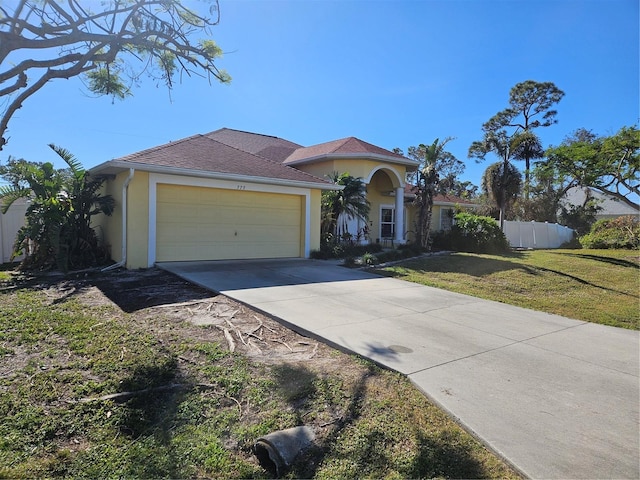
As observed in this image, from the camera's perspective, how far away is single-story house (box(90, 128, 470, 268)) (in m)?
10.4

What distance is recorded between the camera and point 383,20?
31.6 ft

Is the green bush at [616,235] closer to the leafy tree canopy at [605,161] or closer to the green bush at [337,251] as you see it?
the leafy tree canopy at [605,161]

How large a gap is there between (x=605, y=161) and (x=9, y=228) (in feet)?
79.5

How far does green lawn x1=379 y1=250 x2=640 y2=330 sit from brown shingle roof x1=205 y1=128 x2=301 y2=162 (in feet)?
32.1

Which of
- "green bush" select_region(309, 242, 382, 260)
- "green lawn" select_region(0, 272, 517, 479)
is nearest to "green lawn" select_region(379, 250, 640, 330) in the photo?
"green bush" select_region(309, 242, 382, 260)

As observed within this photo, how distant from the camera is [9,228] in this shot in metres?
13.1

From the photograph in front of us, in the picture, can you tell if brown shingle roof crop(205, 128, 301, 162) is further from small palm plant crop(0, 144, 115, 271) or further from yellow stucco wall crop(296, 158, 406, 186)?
small palm plant crop(0, 144, 115, 271)

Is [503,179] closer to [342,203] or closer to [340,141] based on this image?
[340,141]

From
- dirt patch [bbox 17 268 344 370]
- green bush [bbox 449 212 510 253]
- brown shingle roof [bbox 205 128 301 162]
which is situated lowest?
dirt patch [bbox 17 268 344 370]

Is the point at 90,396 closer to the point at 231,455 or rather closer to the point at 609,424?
the point at 231,455

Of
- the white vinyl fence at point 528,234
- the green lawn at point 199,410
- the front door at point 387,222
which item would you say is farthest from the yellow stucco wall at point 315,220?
the white vinyl fence at point 528,234

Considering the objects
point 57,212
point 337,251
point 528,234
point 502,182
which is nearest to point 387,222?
point 337,251

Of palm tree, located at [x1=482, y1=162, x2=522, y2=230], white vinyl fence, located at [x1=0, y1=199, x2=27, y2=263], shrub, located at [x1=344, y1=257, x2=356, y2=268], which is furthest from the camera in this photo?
palm tree, located at [x1=482, y1=162, x2=522, y2=230]

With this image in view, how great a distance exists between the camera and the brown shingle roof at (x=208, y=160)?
10734mm
